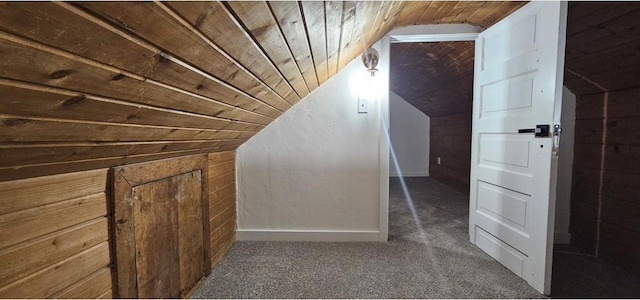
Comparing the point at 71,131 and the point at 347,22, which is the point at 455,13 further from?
the point at 71,131

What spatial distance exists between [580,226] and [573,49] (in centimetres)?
129

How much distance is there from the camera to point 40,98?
49cm

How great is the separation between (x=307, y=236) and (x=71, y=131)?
1697 millimetres

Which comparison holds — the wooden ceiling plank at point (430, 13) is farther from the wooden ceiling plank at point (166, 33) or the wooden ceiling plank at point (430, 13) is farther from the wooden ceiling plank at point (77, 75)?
the wooden ceiling plank at point (77, 75)

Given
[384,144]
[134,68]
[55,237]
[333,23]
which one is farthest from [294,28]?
[384,144]

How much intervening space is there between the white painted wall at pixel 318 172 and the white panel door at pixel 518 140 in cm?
71

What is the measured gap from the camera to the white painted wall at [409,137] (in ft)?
16.8

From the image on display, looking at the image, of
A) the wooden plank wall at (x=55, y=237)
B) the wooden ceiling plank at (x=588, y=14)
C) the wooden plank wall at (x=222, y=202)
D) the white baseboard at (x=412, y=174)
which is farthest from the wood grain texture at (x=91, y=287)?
the white baseboard at (x=412, y=174)

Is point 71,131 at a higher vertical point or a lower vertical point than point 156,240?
higher

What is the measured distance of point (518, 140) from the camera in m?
1.50

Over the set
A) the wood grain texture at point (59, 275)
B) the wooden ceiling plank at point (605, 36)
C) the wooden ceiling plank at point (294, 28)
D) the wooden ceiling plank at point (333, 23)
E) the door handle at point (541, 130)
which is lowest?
the wood grain texture at point (59, 275)

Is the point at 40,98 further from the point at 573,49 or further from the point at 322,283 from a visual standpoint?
the point at 573,49

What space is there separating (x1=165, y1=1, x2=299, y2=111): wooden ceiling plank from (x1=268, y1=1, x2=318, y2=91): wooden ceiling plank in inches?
4.1

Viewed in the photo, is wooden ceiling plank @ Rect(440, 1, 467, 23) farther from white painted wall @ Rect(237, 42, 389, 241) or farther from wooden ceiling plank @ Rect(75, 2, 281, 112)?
wooden ceiling plank @ Rect(75, 2, 281, 112)
